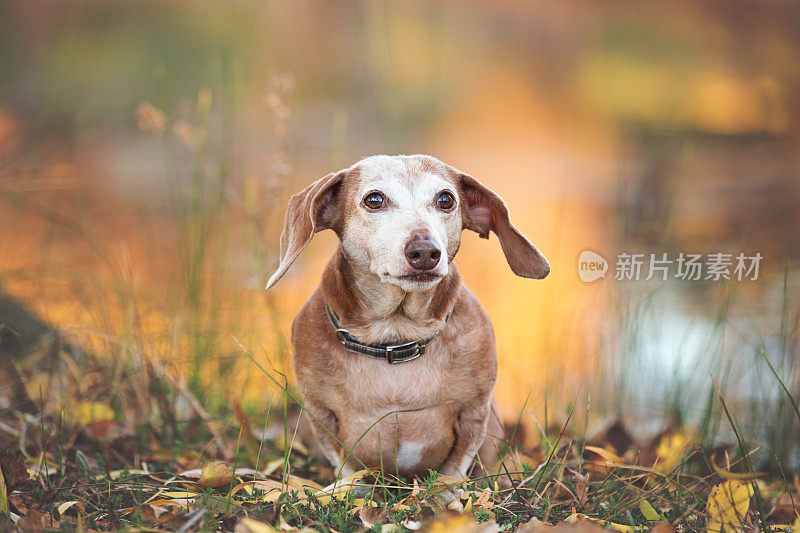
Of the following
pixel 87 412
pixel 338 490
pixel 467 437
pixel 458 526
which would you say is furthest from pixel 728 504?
pixel 87 412

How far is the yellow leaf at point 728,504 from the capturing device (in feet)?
6.72

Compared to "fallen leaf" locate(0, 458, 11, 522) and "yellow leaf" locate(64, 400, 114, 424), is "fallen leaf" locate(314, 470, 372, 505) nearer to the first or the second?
"fallen leaf" locate(0, 458, 11, 522)

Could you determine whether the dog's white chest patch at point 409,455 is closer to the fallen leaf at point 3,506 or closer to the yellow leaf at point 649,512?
the yellow leaf at point 649,512

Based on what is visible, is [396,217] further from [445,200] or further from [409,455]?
[409,455]

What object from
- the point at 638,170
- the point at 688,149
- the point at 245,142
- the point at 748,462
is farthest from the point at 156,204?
the point at 748,462

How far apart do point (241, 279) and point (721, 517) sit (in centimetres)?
221

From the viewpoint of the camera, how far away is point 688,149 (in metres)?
3.45

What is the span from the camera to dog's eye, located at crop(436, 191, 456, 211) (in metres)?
2.19

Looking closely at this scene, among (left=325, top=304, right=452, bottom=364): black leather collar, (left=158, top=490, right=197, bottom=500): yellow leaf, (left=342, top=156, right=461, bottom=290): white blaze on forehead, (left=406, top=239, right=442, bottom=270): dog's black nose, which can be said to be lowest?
(left=158, top=490, right=197, bottom=500): yellow leaf

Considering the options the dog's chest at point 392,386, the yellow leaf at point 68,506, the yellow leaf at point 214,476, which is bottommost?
the yellow leaf at point 68,506

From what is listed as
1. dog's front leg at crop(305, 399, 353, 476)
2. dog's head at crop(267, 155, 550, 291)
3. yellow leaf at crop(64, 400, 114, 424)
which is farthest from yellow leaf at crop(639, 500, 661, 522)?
yellow leaf at crop(64, 400, 114, 424)

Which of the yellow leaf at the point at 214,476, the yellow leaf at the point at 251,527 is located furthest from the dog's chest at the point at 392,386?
the yellow leaf at the point at 251,527

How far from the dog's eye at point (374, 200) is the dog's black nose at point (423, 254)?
0.24 m

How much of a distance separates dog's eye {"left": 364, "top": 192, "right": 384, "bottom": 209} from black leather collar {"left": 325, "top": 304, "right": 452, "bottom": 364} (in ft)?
1.25
